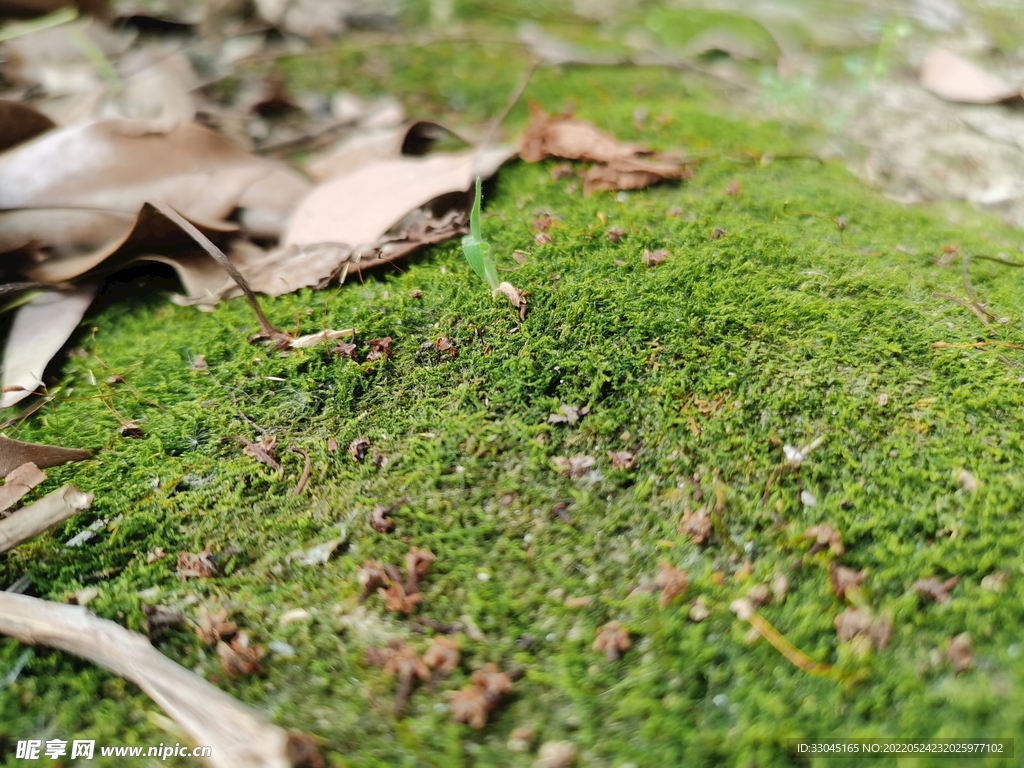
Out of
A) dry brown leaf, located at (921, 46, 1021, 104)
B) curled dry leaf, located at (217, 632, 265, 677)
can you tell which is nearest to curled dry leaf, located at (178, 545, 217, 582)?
curled dry leaf, located at (217, 632, 265, 677)

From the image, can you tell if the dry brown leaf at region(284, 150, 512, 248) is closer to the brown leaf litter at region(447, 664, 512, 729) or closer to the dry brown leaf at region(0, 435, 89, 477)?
the dry brown leaf at region(0, 435, 89, 477)

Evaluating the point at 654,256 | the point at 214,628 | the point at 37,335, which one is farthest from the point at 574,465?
the point at 37,335

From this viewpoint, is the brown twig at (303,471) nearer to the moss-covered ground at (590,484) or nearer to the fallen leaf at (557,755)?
the moss-covered ground at (590,484)

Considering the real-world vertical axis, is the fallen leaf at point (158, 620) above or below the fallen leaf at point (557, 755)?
below

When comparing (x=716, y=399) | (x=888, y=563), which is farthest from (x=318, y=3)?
(x=888, y=563)

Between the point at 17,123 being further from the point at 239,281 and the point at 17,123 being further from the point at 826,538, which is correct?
the point at 826,538

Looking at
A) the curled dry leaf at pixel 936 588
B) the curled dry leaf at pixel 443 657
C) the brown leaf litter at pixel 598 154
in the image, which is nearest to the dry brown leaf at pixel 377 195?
the brown leaf litter at pixel 598 154
